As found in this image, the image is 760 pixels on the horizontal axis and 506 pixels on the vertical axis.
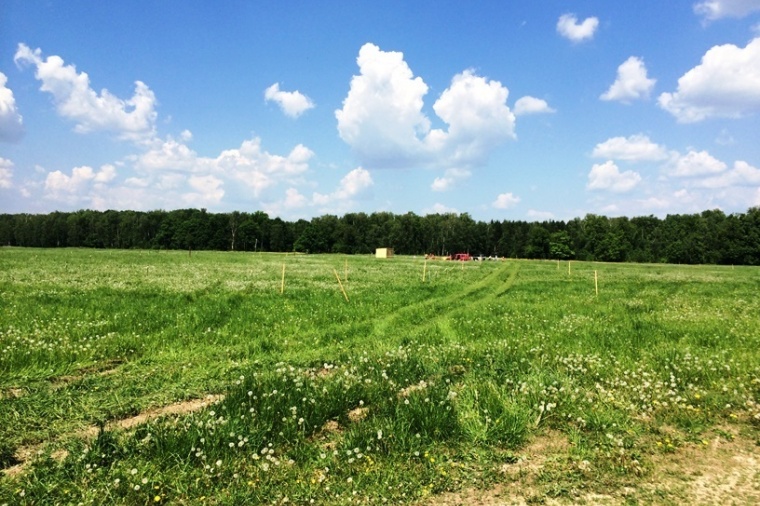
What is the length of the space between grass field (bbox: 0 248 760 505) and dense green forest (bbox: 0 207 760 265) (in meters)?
129

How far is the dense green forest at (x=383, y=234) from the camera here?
134 meters

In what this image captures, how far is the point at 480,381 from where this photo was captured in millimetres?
8828

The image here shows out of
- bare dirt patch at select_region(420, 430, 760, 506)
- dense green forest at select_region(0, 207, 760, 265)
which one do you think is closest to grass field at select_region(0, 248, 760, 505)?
bare dirt patch at select_region(420, 430, 760, 506)

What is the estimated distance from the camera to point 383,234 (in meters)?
157

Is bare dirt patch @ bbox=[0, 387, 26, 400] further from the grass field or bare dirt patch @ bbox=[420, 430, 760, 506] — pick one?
bare dirt patch @ bbox=[420, 430, 760, 506]

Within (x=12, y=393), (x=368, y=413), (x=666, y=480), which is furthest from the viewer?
(x=12, y=393)

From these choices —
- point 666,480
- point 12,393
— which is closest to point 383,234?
point 12,393

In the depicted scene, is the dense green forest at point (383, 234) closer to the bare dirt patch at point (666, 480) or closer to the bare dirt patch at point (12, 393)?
the bare dirt patch at point (12, 393)

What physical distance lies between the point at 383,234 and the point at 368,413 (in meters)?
150

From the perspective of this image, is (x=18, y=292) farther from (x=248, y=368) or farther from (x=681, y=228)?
(x=681, y=228)

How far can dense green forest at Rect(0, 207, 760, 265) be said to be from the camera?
439 ft

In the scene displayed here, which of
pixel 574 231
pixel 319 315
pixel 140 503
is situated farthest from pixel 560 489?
pixel 574 231

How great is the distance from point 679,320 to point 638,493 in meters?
14.3

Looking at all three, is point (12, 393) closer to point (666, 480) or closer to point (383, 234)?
point (666, 480)
